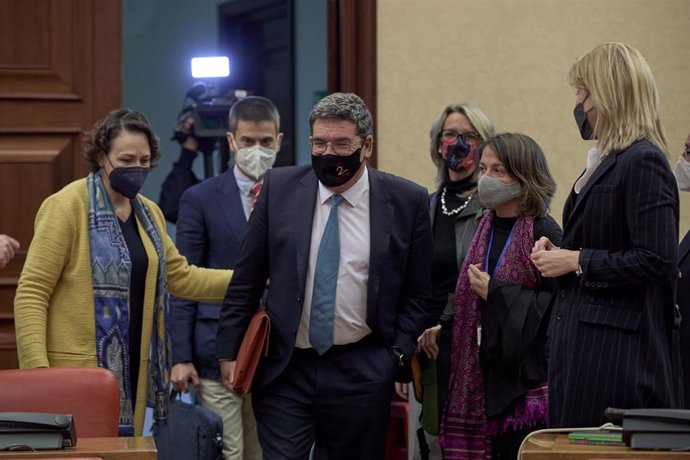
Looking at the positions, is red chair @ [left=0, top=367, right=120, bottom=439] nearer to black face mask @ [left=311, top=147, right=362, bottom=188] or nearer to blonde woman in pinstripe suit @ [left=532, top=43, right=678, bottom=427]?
Result: black face mask @ [left=311, top=147, right=362, bottom=188]

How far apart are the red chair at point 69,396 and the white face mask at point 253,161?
5.83ft

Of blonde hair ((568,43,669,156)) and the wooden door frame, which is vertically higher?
the wooden door frame

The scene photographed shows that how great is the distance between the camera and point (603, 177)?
3875mm

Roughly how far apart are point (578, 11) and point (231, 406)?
2.54 metres

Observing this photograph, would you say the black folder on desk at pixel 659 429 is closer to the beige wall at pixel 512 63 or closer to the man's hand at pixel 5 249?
the man's hand at pixel 5 249

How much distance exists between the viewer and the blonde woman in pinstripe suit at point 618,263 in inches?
149

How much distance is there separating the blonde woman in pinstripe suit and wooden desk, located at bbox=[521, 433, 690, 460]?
0.83m

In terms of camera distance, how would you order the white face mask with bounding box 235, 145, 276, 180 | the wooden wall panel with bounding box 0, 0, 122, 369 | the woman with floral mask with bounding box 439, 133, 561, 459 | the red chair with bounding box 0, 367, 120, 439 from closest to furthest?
A: the red chair with bounding box 0, 367, 120, 439 → the woman with floral mask with bounding box 439, 133, 561, 459 → the white face mask with bounding box 235, 145, 276, 180 → the wooden wall panel with bounding box 0, 0, 122, 369

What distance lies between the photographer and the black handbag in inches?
205

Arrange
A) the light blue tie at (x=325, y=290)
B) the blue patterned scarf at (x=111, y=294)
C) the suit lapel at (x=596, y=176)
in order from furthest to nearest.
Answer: the blue patterned scarf at (x=111, y=294) < the light blue tie at (x=325, y=290) < the suit lapel at (x=596, y=176)

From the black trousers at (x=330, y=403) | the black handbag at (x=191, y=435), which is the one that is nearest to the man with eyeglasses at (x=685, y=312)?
the black trousers at (x=330, y=403)

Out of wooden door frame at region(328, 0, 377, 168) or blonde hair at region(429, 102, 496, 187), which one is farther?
wooden door frame at region(328, 0, 377, 168)

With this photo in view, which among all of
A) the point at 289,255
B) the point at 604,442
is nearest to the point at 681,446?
the point at 604,442

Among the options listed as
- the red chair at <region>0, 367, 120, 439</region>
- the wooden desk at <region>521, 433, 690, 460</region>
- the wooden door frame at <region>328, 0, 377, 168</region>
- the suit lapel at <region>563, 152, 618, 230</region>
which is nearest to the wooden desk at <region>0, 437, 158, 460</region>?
the red chair at <region>0, 367, 120, 439</region>
